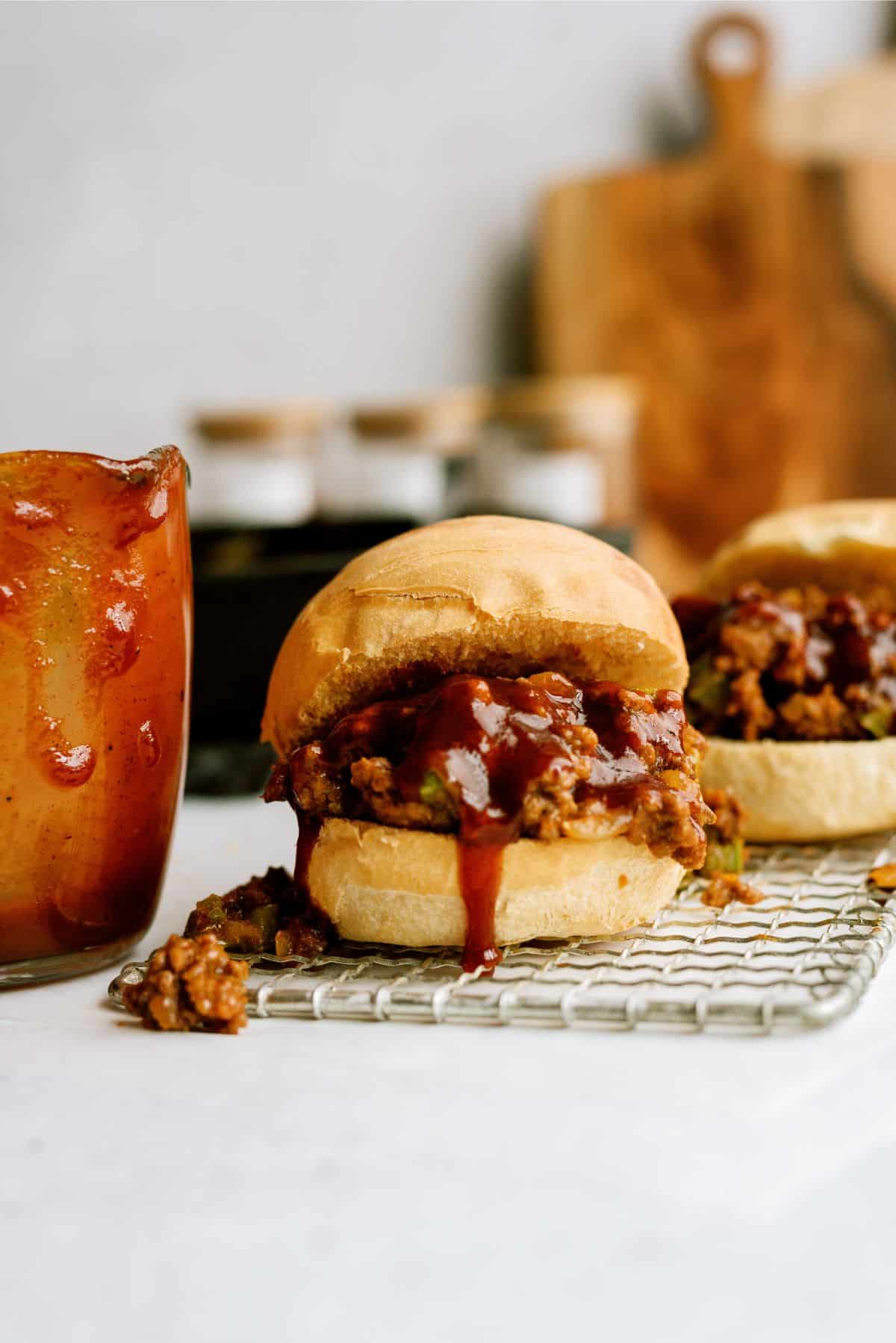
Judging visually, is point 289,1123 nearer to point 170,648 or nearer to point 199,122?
→ point 170,648

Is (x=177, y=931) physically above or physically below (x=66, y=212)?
below

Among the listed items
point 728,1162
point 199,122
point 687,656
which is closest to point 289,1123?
point 728,1162

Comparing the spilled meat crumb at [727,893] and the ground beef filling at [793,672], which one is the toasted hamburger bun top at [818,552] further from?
the spilled meat crumb at [727,893]

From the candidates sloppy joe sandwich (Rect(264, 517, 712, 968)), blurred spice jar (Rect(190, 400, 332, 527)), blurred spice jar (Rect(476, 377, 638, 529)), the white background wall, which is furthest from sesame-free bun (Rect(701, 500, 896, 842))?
the white background wall

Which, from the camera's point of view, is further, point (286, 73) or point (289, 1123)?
point (286, 73)

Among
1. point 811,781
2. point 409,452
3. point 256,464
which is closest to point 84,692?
point 811,781

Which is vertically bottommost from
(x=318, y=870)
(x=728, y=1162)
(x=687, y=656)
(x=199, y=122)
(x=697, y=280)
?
(x=728, y=1162)

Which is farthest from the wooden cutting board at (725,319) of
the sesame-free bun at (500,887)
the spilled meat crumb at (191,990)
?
the spilled meat crumb at (191,990)
